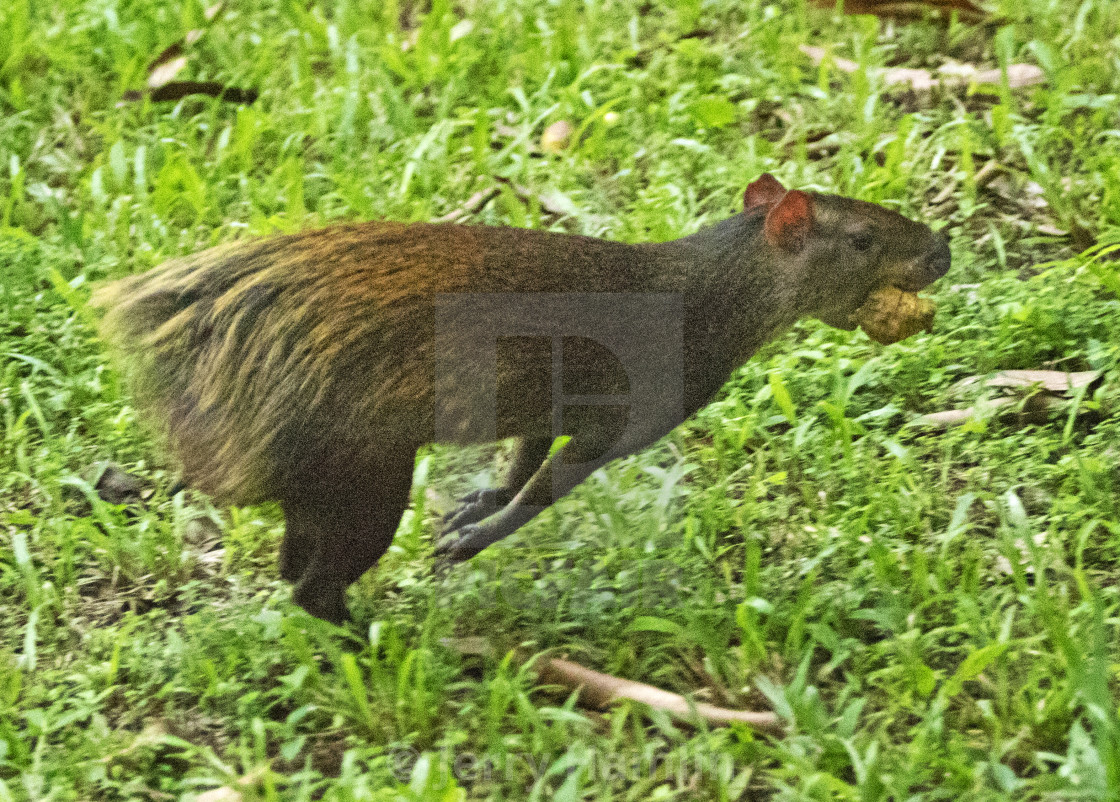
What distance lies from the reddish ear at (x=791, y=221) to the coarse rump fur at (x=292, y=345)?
0.65 meters

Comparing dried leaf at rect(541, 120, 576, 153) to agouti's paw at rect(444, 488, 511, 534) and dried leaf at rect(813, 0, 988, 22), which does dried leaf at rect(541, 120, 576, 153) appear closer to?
dried leaf at rect(813, 0, 988, 22)

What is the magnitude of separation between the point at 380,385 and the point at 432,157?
2233mm

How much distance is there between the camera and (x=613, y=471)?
3814 millimetres

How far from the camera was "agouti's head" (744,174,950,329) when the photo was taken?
3445 mm

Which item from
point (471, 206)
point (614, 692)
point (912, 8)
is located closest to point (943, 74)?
point (912, 8)

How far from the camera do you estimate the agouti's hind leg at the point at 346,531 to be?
9.90 ft

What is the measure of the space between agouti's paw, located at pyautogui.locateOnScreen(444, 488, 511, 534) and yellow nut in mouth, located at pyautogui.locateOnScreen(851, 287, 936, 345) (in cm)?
115

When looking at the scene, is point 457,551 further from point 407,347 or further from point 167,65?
point 167,65

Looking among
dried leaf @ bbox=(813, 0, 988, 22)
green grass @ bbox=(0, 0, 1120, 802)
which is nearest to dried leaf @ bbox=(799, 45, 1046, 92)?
green grass @ bbox=(0, 0, 1120, 802)

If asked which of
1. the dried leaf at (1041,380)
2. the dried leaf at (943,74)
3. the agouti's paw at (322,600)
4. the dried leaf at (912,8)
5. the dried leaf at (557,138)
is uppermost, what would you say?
the dried leaf at (912,8)

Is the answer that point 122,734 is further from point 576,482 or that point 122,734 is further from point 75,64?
point 75,64

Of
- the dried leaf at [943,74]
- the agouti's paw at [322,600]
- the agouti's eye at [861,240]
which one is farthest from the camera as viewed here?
the dried leaf at [943,74]

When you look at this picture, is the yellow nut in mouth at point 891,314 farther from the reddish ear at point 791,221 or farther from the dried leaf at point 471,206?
the dried leaf at point 471,206

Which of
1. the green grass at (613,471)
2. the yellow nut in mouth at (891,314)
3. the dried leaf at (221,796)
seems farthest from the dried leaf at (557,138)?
the dried leaf at (221,796)
